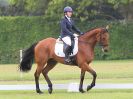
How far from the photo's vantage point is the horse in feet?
57.2

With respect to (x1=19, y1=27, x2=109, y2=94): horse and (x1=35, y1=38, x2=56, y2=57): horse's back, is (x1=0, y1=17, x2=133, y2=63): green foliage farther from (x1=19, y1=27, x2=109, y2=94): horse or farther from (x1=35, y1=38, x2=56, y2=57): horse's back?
(x1=35, y1=38, x2=56, y2=57): horse's back

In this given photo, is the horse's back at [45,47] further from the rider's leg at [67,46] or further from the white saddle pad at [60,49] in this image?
the rider's leg at [67,46]

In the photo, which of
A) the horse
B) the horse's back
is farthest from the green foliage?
the horse's back

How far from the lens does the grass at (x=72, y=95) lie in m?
15.4

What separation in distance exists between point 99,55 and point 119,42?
1.75m

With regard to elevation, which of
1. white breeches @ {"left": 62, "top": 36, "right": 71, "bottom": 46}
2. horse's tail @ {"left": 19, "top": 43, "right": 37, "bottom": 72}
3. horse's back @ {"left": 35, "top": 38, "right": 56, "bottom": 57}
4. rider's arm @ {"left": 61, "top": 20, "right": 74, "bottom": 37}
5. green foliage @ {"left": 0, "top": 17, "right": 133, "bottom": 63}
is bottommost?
green foliage @ {"left": 0, "top": 17, "right": 133, "bottom": 63}

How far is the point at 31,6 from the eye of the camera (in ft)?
142

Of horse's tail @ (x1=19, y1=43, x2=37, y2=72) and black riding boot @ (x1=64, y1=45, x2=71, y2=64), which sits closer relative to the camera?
black riding boot @ (x1=64, y1=45, x2=71, y2=64)

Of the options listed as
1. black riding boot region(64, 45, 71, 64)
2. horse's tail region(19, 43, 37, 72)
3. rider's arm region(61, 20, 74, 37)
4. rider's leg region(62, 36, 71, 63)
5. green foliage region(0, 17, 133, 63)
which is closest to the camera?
rider's arm region(61, 20, 74, 37)

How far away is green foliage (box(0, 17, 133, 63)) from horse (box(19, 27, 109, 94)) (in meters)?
21.6

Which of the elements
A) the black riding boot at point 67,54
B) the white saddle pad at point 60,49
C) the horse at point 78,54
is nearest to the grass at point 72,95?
the horse at point 78,54

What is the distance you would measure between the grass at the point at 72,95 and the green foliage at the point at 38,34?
22670mm

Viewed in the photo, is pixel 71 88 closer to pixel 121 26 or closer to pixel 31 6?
pixel 121 26

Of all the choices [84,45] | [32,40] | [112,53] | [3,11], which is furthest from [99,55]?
[84,45]
